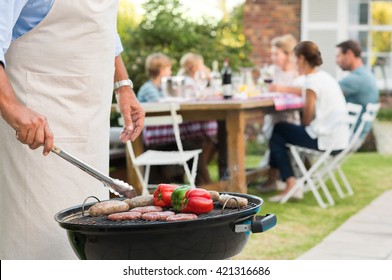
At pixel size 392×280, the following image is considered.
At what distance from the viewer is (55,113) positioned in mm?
2373

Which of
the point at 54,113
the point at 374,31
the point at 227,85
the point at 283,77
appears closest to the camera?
the point at 54,113

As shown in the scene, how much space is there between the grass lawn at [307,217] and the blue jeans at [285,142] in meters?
0.28

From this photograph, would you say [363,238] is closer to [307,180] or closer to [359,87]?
[307,180]

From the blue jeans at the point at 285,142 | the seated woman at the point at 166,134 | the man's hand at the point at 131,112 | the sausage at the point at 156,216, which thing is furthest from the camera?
the seated woman at the point at 166,134

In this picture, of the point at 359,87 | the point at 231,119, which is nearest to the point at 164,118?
the point at 231,119

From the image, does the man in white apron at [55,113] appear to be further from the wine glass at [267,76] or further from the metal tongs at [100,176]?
the wine glass at [267,76]

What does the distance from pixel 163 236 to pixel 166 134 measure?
487 cm

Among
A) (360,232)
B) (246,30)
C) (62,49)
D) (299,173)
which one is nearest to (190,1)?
(246,30)

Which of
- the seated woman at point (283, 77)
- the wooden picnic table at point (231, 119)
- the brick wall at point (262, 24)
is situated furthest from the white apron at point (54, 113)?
the brick wall at point (262, 24)

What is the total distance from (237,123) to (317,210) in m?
0.88

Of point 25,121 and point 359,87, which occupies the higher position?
point 25,121

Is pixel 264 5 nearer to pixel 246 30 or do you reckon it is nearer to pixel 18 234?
pixel 246 30

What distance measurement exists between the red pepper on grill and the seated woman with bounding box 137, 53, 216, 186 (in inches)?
177

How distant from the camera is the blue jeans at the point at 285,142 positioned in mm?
6770
